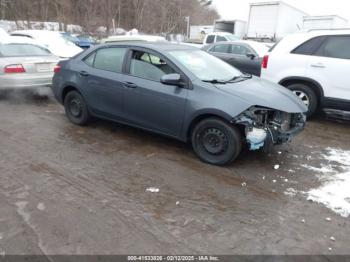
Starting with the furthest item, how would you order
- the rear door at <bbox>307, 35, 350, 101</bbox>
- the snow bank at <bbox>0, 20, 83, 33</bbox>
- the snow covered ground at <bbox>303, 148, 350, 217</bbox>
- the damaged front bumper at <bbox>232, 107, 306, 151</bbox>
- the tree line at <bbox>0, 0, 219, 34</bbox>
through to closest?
the tree line at <bbox>0, 0, 219, 34</bbox>
the snow bank at <bbox>0, 20, 83, 33</bbox>
the rear door at <bbox>307, 35, 350, 101</bbox>
the damaged front bumper at <bbox>232, 107, 306, 151</bbox>
the snow covered ground at <bbox>303, 148, 350, 217</bbox>

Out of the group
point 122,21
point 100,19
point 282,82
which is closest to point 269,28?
point 282,82

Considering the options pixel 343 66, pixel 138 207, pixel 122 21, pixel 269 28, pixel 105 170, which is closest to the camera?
pixel 138 207

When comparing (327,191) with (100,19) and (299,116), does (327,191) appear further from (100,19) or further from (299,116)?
(100,19)

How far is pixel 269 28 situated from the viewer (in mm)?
18469

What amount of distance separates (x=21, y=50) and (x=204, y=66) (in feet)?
17.6

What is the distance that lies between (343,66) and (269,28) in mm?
13038

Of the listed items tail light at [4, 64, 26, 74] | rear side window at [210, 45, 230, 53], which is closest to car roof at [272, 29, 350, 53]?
rear side window at [210, 45, 230, 53]

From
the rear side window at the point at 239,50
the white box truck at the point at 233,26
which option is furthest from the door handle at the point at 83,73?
the white box truck at the point at 233,26

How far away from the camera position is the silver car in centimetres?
736

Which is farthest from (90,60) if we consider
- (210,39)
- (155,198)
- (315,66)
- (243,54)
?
(210,39)

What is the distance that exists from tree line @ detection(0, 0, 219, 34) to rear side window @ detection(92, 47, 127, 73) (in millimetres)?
28105

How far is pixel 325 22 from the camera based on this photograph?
18.2 meters

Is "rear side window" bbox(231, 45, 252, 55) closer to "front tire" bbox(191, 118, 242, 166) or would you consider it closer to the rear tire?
the rear tire

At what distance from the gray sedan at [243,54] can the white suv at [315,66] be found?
2592mm
